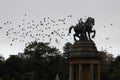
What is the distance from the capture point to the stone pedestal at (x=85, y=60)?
51.9m

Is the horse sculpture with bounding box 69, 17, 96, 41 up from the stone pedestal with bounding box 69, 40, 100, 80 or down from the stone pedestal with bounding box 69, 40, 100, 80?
up

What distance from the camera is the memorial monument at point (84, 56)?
5197cm

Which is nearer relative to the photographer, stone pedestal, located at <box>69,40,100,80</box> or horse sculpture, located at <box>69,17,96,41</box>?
stone pedestal, located at <box>69,40,100,80</box>

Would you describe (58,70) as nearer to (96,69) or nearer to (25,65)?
(25,65)

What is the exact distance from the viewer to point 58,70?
123m

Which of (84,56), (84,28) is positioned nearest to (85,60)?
(84,56)

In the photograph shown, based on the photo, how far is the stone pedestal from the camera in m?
51.9

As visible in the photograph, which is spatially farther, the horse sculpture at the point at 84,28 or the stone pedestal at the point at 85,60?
the horse sculpture at the point at 84,28

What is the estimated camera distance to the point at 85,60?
2042 inches

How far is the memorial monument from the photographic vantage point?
52.0 meters

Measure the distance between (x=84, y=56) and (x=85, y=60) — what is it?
0.47m

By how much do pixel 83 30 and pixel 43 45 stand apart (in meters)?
80.9

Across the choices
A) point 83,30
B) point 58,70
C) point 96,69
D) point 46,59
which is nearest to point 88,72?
point 96,69

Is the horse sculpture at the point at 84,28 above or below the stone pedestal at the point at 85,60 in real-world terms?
above
